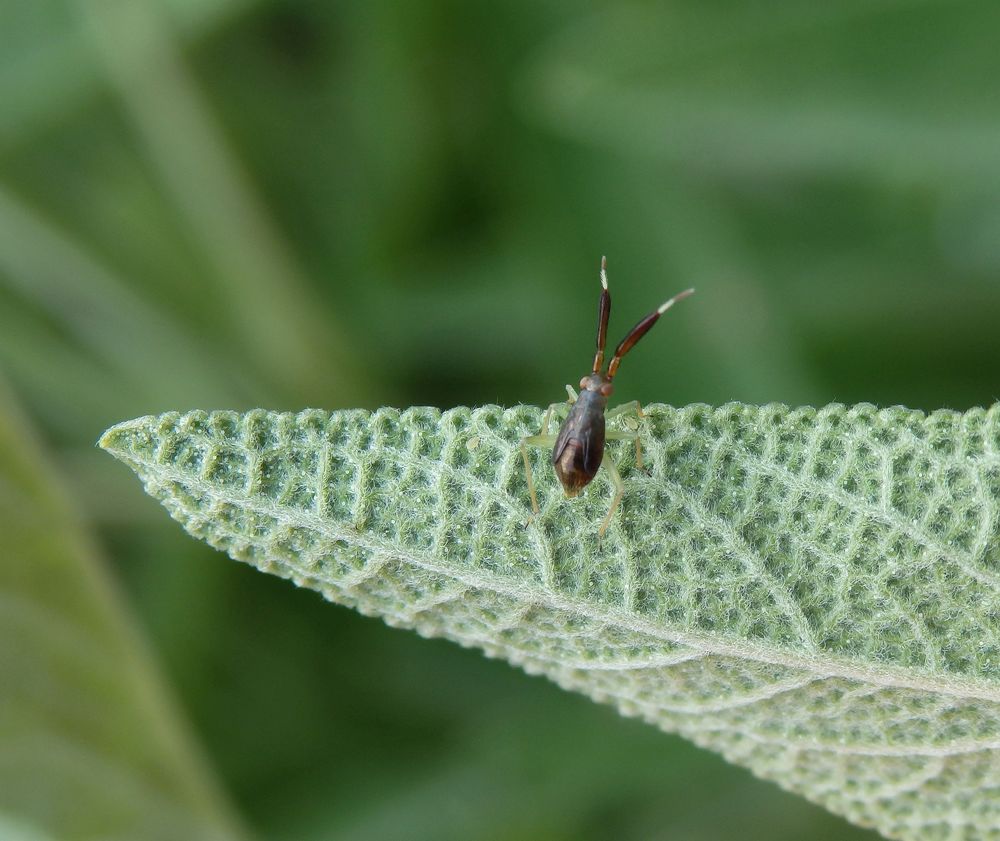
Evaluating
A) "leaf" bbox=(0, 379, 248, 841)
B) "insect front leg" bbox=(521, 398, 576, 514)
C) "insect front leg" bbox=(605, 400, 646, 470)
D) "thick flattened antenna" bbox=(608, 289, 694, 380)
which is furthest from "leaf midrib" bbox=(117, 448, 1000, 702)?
"thick flattened antenna" bbox=(608, 289, 694, 380)

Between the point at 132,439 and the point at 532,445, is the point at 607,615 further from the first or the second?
the point at 132,439

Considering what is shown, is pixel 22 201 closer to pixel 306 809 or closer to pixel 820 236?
pixel 306 809

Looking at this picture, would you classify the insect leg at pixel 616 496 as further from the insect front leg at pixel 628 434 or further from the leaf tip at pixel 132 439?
the leaf tip at pixel 132 439

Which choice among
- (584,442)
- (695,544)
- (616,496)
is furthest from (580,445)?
(695,544)

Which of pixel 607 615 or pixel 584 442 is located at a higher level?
pixel 584 442

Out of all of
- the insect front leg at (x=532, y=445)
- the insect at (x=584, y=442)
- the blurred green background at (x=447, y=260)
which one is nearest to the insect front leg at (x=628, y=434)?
the insect at (x=584, y=442)

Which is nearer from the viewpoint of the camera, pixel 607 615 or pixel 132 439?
pixel 132 439

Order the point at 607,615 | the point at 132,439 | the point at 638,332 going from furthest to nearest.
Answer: the point at 638,332
the point at 607,615
the point at 132,439
